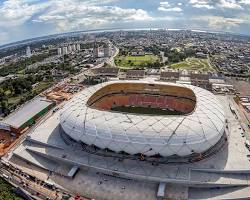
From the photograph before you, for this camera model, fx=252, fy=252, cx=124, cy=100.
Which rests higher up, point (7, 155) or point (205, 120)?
point (205, 120)

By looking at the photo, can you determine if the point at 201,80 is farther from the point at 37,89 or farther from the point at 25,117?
the point at 25,117

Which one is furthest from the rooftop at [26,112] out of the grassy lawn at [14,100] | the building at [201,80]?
the building at [201,80]

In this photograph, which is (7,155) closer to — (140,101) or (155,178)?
(155,178)

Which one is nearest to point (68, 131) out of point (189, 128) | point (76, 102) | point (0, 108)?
point (76, 102)

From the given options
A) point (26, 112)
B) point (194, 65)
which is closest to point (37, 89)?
point (26, 112)

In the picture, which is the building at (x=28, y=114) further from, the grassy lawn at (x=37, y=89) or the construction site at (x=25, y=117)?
the grassy lawn at (x=37, y=89)
